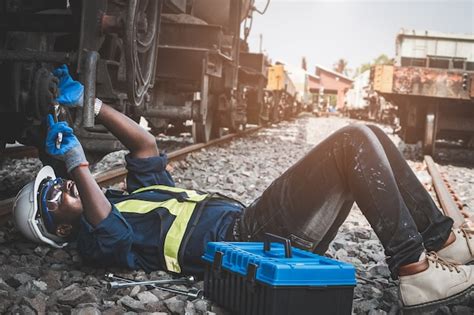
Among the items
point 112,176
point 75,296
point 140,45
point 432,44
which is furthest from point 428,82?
point 75,296

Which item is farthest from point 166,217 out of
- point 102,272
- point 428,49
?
point 428,49

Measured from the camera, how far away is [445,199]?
17.3 ft

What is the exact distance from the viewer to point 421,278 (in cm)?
229

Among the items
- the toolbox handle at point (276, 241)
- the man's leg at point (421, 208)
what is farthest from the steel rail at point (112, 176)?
the man's leg at point (421, 208)

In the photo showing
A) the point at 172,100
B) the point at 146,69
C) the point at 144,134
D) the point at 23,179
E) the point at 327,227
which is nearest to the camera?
the point at 327,227

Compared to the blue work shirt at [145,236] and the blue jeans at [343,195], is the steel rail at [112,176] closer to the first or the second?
the blue work shirt at [145,236]

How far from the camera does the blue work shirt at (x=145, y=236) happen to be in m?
2.59

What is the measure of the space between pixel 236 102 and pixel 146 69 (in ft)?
21.9

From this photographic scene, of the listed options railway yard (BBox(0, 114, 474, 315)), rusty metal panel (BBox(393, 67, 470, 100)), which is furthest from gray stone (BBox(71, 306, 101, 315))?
rusty metal panel (BBox(393, 67, 470, 100))

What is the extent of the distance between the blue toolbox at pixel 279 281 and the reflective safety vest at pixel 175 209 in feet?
1.17

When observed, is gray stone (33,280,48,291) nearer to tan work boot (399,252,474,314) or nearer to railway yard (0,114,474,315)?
railway yard (0,114,474,315)

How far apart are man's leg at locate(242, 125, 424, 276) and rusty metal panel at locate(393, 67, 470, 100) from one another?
6643 millimetres

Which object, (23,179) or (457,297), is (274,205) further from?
(23,179)

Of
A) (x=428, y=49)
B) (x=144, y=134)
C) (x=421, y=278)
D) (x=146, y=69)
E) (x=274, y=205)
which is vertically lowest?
(x=421, y=278)
